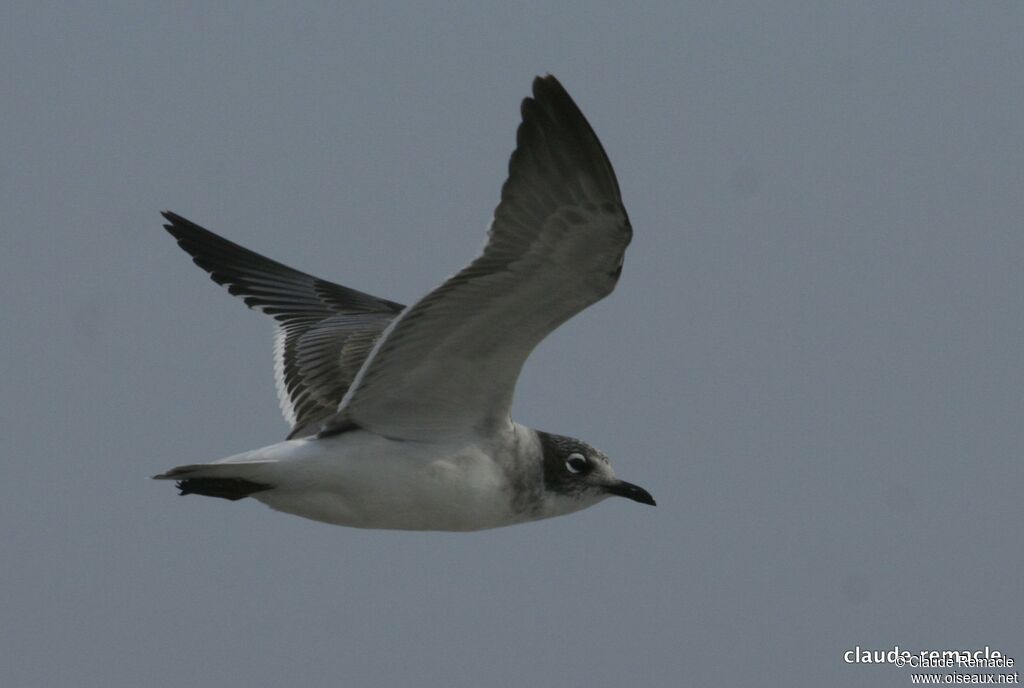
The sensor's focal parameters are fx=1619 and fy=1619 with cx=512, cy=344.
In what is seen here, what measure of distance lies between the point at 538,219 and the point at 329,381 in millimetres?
3335

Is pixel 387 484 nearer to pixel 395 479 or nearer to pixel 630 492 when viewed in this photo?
pixel 395 479

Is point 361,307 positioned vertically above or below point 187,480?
above

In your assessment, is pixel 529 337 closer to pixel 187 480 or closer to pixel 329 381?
pixel 187 480

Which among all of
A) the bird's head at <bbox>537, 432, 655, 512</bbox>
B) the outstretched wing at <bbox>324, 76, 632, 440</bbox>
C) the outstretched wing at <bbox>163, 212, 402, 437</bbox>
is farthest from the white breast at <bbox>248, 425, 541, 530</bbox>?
the outstretched wing at <bbox>163, 212, 402, 437</bbox>

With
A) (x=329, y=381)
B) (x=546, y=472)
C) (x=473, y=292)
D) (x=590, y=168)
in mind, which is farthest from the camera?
(x=329, y=381)

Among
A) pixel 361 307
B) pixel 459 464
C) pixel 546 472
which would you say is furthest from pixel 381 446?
pixel 361 307

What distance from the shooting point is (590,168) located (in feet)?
23.5

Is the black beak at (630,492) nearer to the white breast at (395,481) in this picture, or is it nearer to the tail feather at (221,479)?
the white breast at (395,481)

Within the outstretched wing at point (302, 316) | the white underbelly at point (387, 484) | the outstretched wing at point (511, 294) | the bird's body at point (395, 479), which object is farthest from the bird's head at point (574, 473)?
the outstretched wing at point (302, 316)

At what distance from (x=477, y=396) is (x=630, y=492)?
147 centimetres

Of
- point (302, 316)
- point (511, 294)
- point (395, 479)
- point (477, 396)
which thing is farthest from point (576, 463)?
point (302, 316)

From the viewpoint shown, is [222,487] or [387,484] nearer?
[222,487]

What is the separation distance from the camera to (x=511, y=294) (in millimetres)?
7656

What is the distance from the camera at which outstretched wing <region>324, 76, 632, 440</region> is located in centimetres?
717
